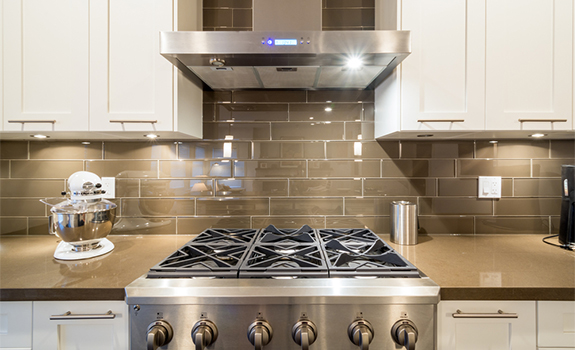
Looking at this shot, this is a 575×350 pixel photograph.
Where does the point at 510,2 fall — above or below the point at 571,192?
above

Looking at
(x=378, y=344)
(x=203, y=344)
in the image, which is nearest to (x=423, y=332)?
(x=378, y=344)

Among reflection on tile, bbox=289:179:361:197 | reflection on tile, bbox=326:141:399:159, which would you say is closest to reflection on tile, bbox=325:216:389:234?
reflection on tile, bbox=289:179:361:197

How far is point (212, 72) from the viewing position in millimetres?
1269

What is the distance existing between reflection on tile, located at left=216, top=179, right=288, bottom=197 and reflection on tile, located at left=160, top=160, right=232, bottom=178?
0.06 m

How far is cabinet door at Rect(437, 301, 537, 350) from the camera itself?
3.01 feet

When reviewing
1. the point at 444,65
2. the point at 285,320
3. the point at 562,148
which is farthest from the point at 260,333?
the point at 562,148

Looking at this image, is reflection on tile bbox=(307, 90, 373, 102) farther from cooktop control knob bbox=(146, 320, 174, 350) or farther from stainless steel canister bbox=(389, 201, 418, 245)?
cooktop control knob bbox=(146, 320, 174, 350)

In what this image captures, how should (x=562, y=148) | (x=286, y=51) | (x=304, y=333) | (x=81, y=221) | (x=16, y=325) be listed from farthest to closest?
1. (x=562, y=148)
2. (x=81, y=221)
3. (x=286, y=51)
4. (x=16, y=325)
5. (x=304, y=333)

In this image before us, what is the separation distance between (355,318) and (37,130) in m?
1.56

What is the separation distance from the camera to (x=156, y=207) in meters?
1.56

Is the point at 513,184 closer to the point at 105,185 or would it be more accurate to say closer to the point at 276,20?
the point at 276,20

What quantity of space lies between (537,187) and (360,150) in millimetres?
1026

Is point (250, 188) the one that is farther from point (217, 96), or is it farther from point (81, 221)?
point (81, 221)

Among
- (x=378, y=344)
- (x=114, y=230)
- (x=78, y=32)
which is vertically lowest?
(x=378, y=344)
